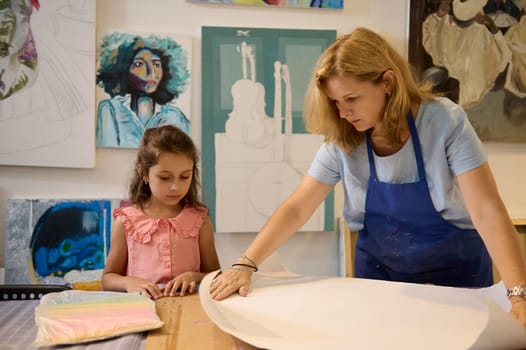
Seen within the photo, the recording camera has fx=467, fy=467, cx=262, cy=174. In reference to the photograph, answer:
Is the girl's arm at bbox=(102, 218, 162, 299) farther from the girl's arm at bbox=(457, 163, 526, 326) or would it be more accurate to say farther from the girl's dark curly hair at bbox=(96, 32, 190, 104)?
the girl's arm at bbox=(457, 163, 526, 326)

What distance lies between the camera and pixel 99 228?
1.82m

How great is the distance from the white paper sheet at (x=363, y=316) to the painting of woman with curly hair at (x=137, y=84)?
3.35ft

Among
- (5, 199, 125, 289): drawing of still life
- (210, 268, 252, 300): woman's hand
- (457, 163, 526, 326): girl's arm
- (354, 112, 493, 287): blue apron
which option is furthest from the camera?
(5, 199, 125, 289): drawing of still life

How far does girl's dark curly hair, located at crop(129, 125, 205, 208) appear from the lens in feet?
4.28

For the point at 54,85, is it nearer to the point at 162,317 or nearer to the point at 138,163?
the point at 138,163

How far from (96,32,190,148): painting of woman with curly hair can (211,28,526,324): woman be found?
848mm

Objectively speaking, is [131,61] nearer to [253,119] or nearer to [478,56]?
[253,119]

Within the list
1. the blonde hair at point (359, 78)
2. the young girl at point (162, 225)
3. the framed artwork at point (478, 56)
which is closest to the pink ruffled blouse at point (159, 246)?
the young girl at point (162, 225)

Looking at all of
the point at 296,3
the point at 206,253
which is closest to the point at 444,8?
the point at 296,3

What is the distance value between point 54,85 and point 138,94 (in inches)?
12.4

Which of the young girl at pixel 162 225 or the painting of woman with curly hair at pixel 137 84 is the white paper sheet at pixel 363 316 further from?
the painting of woman with curly hair at pixel 137 84

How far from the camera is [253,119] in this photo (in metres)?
1.88

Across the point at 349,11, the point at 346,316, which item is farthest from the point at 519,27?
the point at 346,316

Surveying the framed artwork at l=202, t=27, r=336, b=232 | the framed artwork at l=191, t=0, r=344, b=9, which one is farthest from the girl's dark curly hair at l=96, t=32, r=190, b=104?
the framed artwork at l=191, t=0, r=344, b=9
